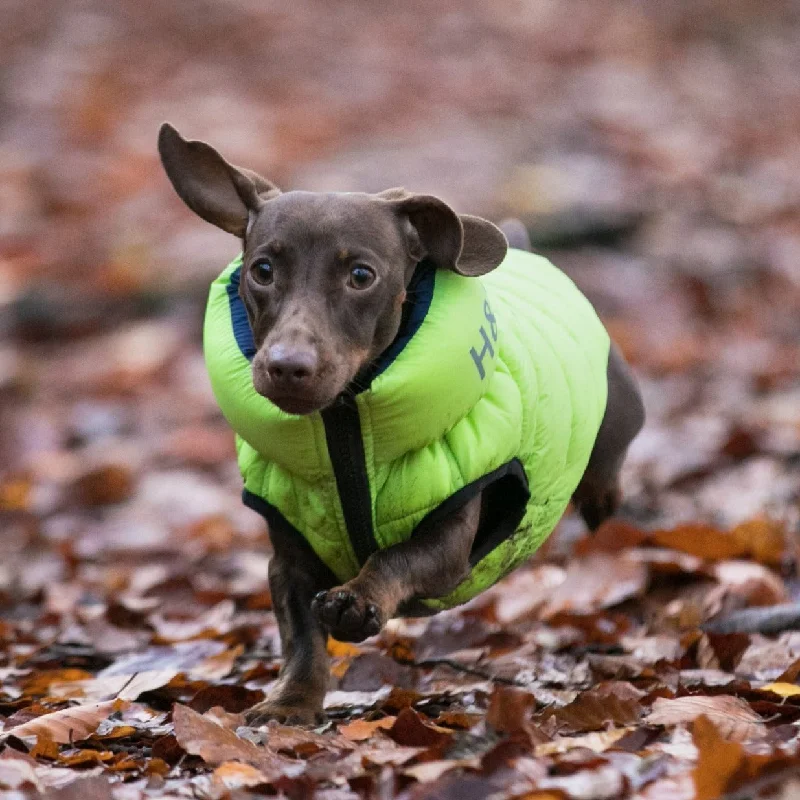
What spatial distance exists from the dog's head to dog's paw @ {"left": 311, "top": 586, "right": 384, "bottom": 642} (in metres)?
0.46

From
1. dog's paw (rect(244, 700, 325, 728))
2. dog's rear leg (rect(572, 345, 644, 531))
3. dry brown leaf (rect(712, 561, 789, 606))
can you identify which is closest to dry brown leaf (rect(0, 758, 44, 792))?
dog's paw (rect(244, 700, 325, 728))

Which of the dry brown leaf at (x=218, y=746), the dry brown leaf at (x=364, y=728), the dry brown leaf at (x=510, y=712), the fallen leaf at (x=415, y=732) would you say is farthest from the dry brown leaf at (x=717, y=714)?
the dry brown leaf at (x=218, y=746)

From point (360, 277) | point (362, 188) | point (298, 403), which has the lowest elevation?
point (298, 403)

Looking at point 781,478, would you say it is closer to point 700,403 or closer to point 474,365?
point 700,403

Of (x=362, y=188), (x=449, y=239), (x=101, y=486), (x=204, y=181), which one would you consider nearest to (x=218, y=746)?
(x=449, y=239)

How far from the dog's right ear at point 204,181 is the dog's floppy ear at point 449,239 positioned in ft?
1.45

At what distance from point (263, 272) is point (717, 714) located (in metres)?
1.53

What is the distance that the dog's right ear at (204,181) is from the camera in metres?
4.07

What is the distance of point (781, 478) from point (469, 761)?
148 inches

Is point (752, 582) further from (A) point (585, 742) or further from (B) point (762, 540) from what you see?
(A) point (585, 742)

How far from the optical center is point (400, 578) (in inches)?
146

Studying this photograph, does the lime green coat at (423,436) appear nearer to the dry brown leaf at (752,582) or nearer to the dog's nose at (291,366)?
the dog's nose at (291,366)

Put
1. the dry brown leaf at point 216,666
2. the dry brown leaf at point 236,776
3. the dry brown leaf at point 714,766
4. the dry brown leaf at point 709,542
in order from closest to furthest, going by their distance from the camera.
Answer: the dry brown leaf at point 714,766 < the dry brown leaf at point 236,776 < the dry brown leaf at point 216,666 < the dry brown leaf at point 709,542

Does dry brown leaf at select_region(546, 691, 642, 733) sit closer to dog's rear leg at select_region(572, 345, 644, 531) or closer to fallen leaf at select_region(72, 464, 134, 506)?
dog's rear leg at select_region(572, 345, 644, 531)
